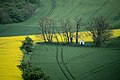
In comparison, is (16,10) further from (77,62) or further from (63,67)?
(63,67)

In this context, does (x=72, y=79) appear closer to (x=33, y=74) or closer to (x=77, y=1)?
(x=33, y=74)

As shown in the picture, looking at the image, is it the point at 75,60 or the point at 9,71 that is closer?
the point at 9,71

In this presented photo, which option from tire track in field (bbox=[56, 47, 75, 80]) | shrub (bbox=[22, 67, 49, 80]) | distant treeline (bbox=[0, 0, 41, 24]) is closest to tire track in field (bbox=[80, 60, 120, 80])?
tire track in field (bbox=[56, 47, 75, 80])

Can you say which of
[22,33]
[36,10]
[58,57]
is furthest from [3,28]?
[58,57]

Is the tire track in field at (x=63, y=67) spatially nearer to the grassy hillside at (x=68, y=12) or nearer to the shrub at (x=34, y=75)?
the shrub at (x=34, y=75)

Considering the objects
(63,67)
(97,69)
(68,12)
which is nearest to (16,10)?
(68,12)

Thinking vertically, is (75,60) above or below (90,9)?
below
